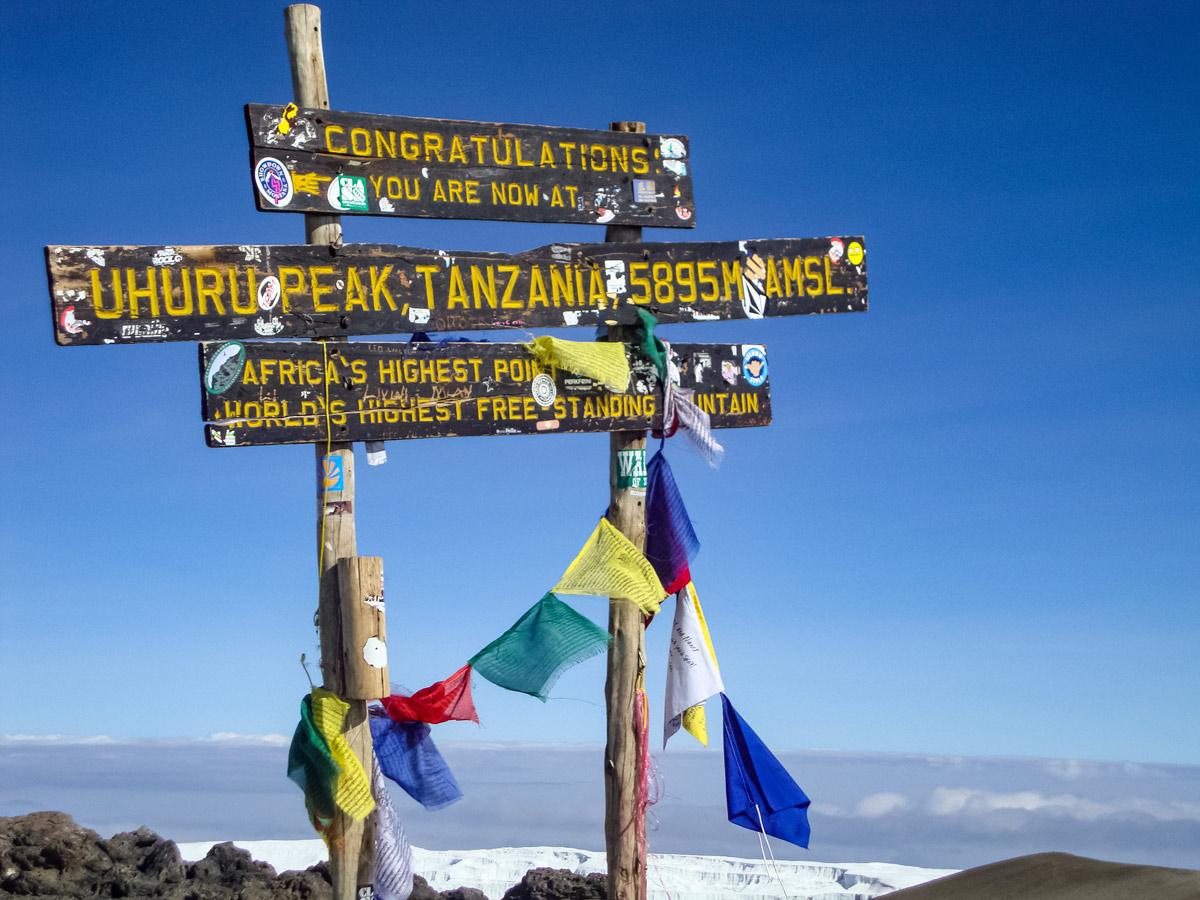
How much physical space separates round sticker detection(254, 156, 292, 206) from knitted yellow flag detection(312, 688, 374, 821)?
2528 millimetres

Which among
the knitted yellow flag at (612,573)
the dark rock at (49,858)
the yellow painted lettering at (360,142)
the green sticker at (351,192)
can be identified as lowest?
the dark rock at (49,858)

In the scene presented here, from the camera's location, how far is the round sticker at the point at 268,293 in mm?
5531

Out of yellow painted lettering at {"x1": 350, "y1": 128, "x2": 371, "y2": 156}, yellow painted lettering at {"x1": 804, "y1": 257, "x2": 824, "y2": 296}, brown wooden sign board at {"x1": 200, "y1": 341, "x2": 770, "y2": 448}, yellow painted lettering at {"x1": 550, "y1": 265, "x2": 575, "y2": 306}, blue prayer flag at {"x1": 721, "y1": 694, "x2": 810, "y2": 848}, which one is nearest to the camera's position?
brown wooden sign board at {"x1": 200, "y1": 341, "x2": 770, "y2": 448}

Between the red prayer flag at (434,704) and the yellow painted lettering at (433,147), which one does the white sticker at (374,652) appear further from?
the yellow painted lettering at (433,147)

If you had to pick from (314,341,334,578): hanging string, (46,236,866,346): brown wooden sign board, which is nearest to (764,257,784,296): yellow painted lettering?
(46,236,866,346): brown wooden sign board

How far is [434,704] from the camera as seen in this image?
5953 millimetres

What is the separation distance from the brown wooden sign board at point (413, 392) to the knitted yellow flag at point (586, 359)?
0.21ft

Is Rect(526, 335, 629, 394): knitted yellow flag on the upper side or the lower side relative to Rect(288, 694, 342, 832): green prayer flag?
upper

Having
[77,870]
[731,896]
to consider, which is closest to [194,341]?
[77,870]

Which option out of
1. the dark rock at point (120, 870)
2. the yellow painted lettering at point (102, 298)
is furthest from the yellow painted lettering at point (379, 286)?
the dark rock at point (120, 870)

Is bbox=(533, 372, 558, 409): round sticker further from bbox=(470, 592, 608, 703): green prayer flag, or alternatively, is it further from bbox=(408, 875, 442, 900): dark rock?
bbox=(408, 875, 442, 900): dark rock

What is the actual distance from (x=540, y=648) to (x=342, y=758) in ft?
3.83

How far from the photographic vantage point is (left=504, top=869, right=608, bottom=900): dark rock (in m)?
7.45

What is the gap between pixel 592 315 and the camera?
6.25 metres
